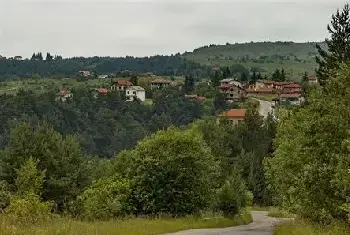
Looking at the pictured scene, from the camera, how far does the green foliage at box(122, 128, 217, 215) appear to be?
120ft

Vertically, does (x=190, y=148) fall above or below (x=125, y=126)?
above

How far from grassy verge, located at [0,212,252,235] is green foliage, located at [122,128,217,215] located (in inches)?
58.6

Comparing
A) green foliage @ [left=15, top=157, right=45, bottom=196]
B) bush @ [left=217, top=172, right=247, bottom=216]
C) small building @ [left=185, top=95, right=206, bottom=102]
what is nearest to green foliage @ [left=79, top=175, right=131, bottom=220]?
bush @ [left=217, top=172, right=247, bottom=216]

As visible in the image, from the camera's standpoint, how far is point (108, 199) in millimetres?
35812

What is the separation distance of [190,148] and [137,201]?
4562 mm

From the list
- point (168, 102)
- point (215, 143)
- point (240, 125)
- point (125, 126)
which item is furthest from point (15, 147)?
point (168, 102)

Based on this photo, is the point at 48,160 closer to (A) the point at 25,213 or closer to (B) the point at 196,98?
(A) the point at 25,213

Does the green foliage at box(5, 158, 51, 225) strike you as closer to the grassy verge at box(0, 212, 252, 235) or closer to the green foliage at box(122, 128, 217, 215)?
the grassy verge at box(0, 212, 252, 235)

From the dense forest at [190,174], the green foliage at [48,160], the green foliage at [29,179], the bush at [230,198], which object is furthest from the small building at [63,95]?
the bush at [230,198]

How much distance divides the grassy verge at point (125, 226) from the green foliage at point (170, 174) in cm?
149

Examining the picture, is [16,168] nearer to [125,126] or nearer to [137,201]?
[137,201]

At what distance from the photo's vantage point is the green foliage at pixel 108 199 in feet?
113

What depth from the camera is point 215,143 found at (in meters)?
84.4

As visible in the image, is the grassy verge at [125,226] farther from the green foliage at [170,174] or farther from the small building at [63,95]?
the small building at [63,95]
